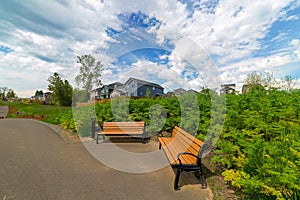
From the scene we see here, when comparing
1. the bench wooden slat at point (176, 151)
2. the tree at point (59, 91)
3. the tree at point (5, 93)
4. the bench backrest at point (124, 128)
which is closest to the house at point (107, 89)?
the bench backrest at point (124, 128)

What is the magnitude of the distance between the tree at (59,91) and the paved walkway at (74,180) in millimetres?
22876

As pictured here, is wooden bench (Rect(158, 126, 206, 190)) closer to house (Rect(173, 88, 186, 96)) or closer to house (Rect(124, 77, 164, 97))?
house (Rect(173, 88, 186, 96))

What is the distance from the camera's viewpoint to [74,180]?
9.59 feet

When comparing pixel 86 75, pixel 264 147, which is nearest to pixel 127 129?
pixel 264 147

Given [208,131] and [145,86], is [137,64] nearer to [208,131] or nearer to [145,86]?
[208,131]

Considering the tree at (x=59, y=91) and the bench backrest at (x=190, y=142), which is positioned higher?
the tree at (x=59, y=91)

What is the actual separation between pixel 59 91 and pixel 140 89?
1990 centimetres

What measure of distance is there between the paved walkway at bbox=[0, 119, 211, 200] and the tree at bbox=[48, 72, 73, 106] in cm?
Answer: 2288

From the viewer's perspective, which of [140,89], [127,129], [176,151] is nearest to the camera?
[176,151]

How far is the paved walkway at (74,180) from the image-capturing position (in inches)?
98.8

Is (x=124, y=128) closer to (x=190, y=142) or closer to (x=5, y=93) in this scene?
(x=190, y=142)

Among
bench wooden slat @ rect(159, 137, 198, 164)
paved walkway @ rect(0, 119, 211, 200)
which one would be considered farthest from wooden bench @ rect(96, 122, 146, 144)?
bench wooden slat @ rect(159, 137, 198, 164)

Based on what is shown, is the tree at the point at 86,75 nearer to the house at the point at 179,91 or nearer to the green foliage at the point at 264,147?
the house at the point at 179,91

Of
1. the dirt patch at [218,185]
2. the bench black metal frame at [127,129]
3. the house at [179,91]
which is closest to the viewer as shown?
the dirt patch at [218,185]
